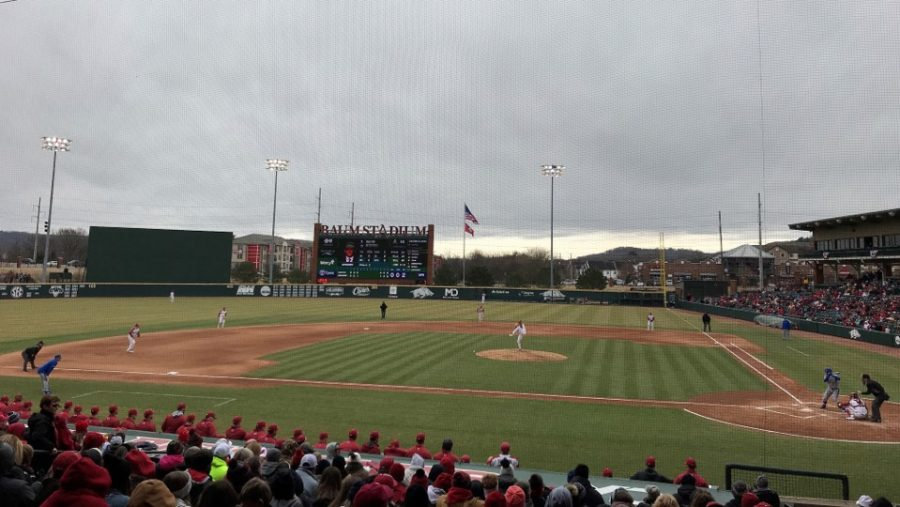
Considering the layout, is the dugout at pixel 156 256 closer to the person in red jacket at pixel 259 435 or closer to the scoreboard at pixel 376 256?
the scoreboard at pixel 376 256

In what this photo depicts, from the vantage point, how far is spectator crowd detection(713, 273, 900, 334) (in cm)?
3253

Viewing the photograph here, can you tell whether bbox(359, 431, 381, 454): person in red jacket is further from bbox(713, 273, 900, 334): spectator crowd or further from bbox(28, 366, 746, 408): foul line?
bbox(713, 273, 900, 334): spectator crowd

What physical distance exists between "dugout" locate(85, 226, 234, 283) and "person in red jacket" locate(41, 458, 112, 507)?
201 ft

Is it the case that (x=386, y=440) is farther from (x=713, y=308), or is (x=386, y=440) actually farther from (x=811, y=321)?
(x=713, y=308)

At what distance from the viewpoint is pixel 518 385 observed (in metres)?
17.3

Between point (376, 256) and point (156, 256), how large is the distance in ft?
79.5

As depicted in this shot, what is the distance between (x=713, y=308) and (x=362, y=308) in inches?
1283

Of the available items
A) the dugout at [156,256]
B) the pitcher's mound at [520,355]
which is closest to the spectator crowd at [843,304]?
the pitcher's mound at [520,355]

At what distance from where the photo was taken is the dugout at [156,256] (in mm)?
55406

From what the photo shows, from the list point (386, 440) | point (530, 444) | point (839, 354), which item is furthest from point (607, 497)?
point (839, 354)

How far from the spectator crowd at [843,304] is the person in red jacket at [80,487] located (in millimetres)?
36629

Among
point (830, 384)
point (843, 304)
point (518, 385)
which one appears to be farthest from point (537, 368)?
point (843, 304)

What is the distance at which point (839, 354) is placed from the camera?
83.4ft

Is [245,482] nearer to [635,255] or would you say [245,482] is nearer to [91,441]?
[91,441]
